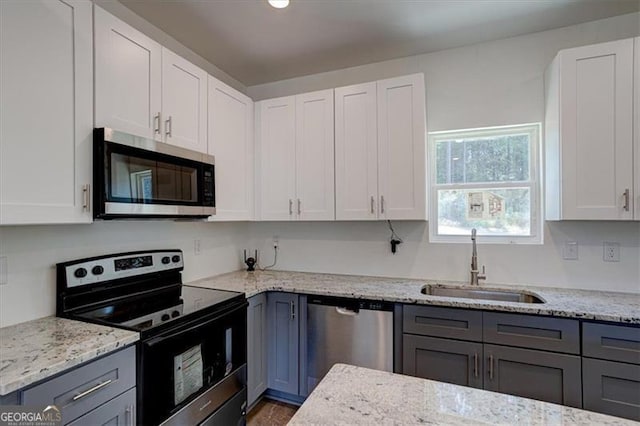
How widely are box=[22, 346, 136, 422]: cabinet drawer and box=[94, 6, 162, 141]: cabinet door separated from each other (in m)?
1.06

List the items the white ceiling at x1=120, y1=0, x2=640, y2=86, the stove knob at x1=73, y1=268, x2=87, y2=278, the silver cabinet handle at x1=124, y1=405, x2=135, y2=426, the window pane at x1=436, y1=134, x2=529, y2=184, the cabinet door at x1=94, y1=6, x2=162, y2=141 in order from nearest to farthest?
the silver cabinet handle at x1=124, y1=405, x2=135, y2=426 < the cabinet door at x1=94, y1=6, x2=162, y2=141 < the stove knob at x1=73, y1=268, x2=87, y2=278 < the white ceiling at x1=120, y1=0, x2=640, y2=86 < the window pane at x1=436, y1=134, x2=529, y2=184

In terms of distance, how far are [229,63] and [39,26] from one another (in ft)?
5.15

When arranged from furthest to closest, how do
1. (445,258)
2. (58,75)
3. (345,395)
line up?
(445,258)
(58,75)
(345,395)

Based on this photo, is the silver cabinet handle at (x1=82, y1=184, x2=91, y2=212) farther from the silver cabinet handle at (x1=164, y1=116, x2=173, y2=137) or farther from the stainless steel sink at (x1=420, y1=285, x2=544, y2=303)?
the stainless steel sink at (x1=420, y1=285, x2=544, y2=303)

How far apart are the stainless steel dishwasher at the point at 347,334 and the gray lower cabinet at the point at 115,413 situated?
1.17 meters

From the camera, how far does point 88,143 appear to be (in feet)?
4.94

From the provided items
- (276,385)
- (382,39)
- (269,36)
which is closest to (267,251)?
(276,385)

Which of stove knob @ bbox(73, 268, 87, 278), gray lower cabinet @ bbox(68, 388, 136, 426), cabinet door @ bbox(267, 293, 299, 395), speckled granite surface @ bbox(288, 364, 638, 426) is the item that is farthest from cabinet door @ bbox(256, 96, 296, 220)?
speckled granite surface @ bbox(288, 364, 638, 426)

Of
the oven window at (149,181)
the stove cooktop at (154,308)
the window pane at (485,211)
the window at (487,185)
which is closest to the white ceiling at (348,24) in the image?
the window at (487,185)

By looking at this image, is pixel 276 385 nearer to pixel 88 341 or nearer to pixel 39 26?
pixel 88 341

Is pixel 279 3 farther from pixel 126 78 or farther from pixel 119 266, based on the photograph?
pixel 119 266

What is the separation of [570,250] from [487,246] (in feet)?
1.66

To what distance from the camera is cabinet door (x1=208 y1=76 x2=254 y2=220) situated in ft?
7.79

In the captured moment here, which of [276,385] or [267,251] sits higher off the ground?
[267,251]
